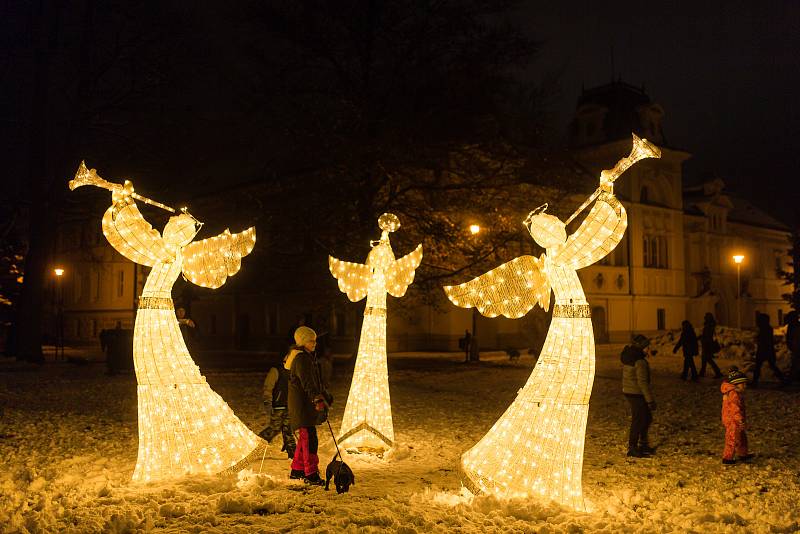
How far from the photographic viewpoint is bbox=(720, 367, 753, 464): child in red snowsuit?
8672mm

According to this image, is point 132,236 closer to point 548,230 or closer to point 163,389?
point 163,389

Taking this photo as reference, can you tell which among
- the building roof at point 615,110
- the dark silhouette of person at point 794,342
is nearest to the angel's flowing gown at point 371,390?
the dark silhouette of person at point 794,342

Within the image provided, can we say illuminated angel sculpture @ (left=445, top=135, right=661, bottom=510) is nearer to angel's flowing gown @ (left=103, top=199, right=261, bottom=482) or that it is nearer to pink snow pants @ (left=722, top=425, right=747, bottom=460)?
angel's flowing gown @ (left=103, top=199, right=261, bottom=482)

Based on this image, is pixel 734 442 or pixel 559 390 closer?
pixel 559 390

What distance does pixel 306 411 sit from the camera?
24.8 ft

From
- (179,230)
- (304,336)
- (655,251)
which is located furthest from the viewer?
(655,251)

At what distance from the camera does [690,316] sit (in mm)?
53375

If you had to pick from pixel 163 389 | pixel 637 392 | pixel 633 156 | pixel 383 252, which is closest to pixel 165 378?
pixel 163 389

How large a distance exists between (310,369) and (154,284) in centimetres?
193

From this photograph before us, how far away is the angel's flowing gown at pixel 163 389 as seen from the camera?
729 centimetres

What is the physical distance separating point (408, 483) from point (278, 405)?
2.14 meters

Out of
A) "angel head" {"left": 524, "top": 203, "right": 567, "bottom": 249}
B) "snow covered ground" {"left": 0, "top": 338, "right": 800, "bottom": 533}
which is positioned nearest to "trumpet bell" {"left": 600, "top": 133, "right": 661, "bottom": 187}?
"angel head" {"left": 524, "top": 203, "right": 567, "bottom": 249}

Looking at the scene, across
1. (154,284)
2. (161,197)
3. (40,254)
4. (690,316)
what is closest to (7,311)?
(40,254)

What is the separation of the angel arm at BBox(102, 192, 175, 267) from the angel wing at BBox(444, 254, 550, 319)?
10.6 ft
